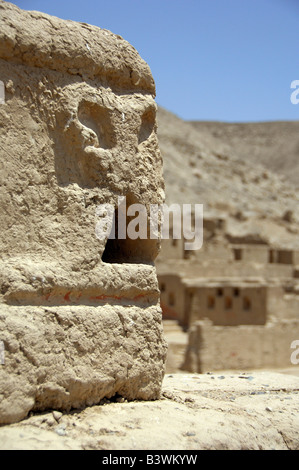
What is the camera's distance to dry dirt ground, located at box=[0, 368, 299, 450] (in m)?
2.61

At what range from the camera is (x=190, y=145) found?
5644 centimetres

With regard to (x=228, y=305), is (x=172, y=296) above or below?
above

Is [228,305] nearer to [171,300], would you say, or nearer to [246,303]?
[246,303]

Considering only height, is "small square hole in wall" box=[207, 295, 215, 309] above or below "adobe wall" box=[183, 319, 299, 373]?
above

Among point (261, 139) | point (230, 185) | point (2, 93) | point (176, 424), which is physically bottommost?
point (176, 424)

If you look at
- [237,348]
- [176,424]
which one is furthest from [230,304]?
[176,424]

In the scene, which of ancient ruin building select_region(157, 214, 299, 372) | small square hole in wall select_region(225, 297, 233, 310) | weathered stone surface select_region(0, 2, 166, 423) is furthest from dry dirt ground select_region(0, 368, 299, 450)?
small square hole in wall select_region(225, 297, 233, 310)

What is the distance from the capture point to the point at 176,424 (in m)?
2.91

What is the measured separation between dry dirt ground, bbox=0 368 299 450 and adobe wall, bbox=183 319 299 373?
909 cm

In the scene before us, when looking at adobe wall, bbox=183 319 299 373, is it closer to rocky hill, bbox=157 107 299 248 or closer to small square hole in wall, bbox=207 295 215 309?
small square hole in wall, bbox=207 295 215 309

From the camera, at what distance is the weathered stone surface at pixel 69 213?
282 centimetres

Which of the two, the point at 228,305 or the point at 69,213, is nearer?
the point at 69,213

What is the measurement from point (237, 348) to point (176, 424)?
10.4 m

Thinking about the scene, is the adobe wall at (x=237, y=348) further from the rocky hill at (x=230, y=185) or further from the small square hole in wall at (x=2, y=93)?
the rocky hill at (x=230, y=185)
